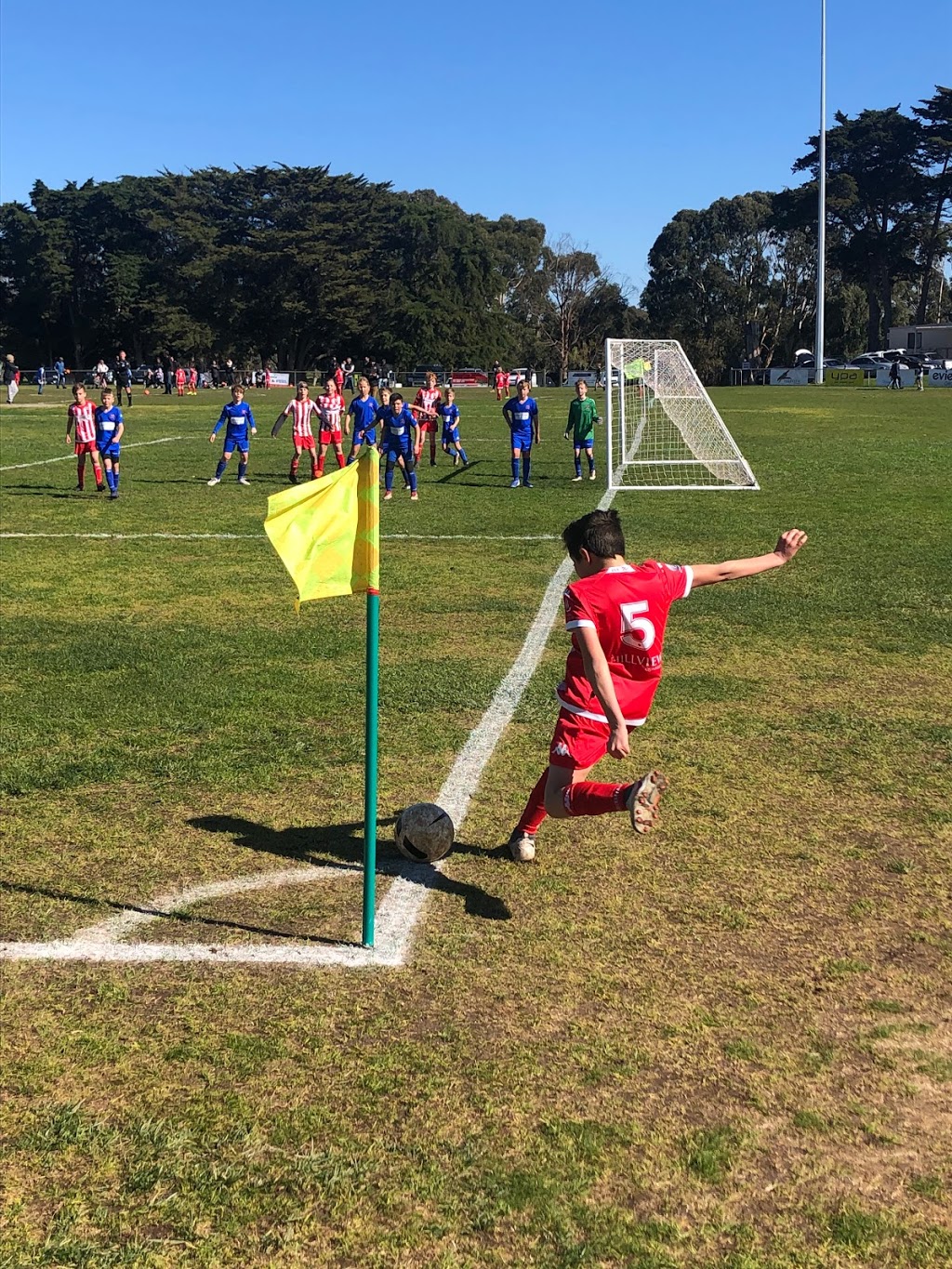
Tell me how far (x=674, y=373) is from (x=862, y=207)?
8055cm

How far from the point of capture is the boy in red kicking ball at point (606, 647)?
16.0 ft

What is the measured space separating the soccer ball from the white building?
3776 inches

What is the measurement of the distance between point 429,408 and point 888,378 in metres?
52.4

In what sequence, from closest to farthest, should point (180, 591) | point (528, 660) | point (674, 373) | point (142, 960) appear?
1. point (142, 960)
2. point (528, 660)
3. point (180, 591)
4. point (674, 373)

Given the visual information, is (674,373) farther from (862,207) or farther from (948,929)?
(862,207)

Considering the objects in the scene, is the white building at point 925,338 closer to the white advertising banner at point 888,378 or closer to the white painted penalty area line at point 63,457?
the white advertising banner at point 888,378

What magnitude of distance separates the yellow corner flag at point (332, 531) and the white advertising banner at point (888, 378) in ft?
224

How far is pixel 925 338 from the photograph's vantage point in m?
94.9

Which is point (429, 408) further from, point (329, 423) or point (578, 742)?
point (578, 742)

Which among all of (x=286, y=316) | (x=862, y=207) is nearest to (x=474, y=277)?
(x=286, y=316)

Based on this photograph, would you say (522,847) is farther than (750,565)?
Yes

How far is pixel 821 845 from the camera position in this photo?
5805 mm

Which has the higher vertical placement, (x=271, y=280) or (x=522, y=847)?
(x=271, y=280)

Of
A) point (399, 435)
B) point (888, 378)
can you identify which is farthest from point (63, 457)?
point (888, 378)
